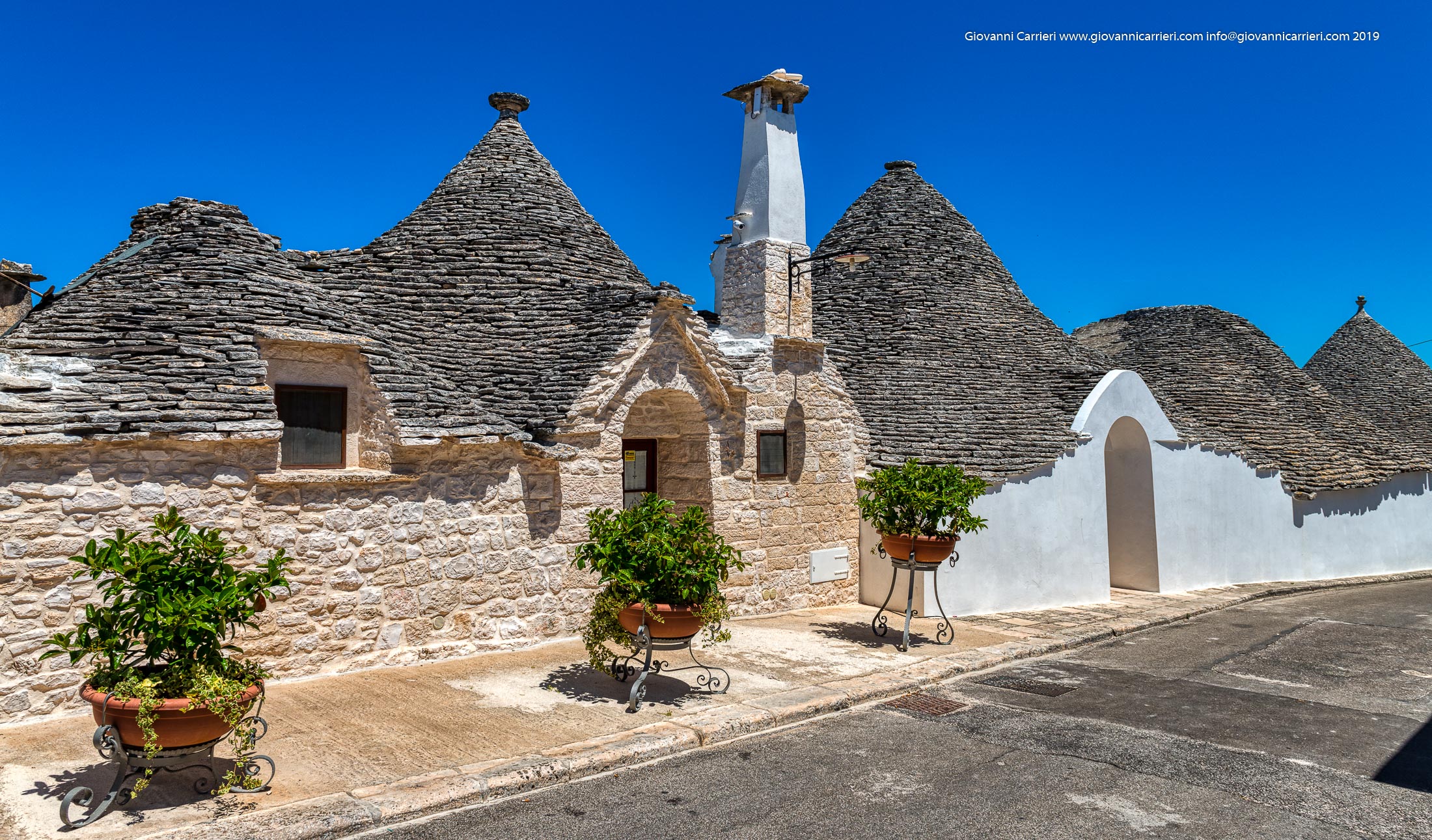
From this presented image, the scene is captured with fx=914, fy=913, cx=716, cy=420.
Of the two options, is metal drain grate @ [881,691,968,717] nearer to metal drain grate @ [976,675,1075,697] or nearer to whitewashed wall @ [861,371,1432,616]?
metal drain grate @ [976,675,1075,697]

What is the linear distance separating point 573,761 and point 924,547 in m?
4.90

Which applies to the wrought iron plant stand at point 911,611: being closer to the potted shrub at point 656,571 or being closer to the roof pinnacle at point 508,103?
the potted shrub at point 656,571

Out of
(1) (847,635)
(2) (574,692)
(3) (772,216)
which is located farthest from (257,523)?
(3) (772,216)

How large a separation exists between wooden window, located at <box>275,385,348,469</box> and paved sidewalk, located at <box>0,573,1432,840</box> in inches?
83.3

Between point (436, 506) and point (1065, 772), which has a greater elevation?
point (436, 506)

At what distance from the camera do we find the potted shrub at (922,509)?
31.7 feet

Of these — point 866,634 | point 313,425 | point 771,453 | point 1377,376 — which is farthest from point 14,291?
point 1377,376

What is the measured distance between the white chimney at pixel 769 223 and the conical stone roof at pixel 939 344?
263 cm

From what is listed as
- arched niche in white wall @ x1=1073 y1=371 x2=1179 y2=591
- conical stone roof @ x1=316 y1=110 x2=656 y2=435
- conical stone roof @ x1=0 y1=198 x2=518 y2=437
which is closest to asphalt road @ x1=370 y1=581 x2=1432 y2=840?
conical stone roof @ x1=0 y1=198 x2=518 y2=437

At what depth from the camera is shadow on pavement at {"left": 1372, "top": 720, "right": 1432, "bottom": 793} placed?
6191 millimetres

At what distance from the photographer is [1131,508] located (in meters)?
16.0

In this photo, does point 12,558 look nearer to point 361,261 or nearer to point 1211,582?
point 361,261

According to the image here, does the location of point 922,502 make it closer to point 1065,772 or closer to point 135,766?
point 1065,772

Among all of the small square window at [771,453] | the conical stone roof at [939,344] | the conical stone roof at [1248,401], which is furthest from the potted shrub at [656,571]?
the conical stone roof at [1248,401]
